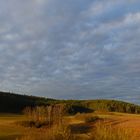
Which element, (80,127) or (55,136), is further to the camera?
(80,127)

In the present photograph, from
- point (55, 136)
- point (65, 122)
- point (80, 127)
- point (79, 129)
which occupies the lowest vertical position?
point (55, 136)

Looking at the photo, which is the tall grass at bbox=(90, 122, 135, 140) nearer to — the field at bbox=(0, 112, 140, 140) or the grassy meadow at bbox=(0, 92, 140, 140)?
the grassy meadow at bbox=(0, 92, 140, 140)

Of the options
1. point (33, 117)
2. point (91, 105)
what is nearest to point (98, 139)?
point (33, 117)

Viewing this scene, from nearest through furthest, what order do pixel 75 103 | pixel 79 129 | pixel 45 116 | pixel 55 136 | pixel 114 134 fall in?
pixel 114 134 → pixel 55 136 → pixel 79 129 → pixel 45 116 → pixel 75 103

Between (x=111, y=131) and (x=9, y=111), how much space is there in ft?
185

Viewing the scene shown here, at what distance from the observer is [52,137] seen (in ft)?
94.1

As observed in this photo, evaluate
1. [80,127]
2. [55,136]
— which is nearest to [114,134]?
[55,136]

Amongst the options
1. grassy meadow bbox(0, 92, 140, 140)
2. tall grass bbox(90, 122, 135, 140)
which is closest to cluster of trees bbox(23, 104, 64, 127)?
grassy meadow bbox(0, 92, 140, 140)

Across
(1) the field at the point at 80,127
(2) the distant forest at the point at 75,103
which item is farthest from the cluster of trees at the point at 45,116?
(2) the distant forest at the point at 75,103

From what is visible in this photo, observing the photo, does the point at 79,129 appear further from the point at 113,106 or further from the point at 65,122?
the point at 113,106

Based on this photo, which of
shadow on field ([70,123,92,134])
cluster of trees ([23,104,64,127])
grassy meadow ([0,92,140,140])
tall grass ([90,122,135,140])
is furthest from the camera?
cluster of trees ([23,104,64,127])

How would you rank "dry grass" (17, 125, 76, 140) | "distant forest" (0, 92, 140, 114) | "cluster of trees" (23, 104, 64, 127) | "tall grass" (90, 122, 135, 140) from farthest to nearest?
"distant forest" (0, 92, 140, 114), "cluster of trees" (23, 104, 64, 127), "dry grass" (17, 125, 76, 140), "tall grass" (90, 122, 135, 140)

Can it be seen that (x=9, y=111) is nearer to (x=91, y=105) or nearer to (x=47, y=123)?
(x=47, y=123)

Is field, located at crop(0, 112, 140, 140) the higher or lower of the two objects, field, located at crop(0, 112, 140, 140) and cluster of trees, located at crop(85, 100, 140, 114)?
the lower
